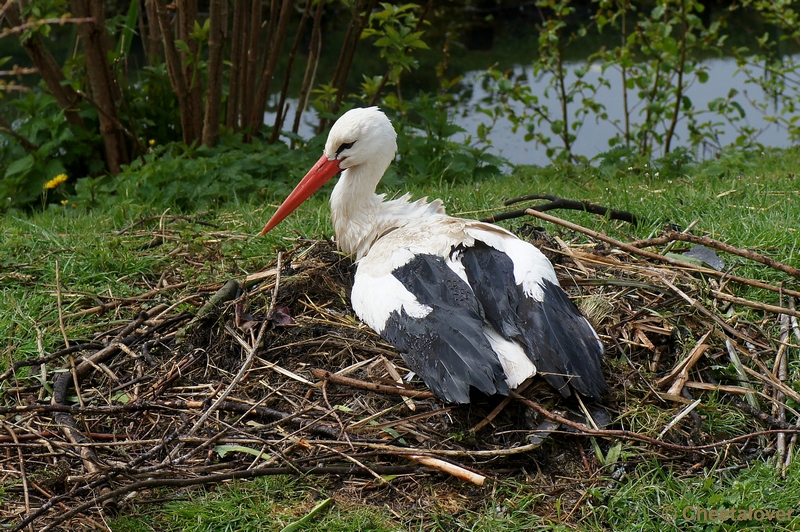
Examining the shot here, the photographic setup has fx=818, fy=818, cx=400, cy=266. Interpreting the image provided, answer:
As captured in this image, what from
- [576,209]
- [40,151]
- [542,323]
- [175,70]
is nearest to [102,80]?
[175,70]

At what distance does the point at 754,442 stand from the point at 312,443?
58.6 inches

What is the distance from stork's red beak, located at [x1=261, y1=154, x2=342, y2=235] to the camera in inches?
155

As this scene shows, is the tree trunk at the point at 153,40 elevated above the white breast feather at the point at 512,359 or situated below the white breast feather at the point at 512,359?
above

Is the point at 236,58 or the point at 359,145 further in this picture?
the point at 236,58

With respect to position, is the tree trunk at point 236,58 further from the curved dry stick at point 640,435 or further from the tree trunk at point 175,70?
the curved dry stick at point 640,435

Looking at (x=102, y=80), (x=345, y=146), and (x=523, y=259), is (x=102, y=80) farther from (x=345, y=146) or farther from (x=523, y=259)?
(x=523, y=259)

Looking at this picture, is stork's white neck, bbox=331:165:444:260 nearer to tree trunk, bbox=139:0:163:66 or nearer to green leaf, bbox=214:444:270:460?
green leaf, bbox=214:444:270:460

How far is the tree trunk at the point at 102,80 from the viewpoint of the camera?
562cm

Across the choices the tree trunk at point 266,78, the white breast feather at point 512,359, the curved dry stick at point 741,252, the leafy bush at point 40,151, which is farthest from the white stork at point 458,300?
the leafy bush at point 40,151

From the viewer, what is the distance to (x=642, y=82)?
6773mm

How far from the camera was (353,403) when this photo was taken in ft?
9.73

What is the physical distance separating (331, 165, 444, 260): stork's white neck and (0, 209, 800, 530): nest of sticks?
25 cm

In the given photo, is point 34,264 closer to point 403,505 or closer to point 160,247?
point 160,247

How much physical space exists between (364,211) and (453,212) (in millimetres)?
917
